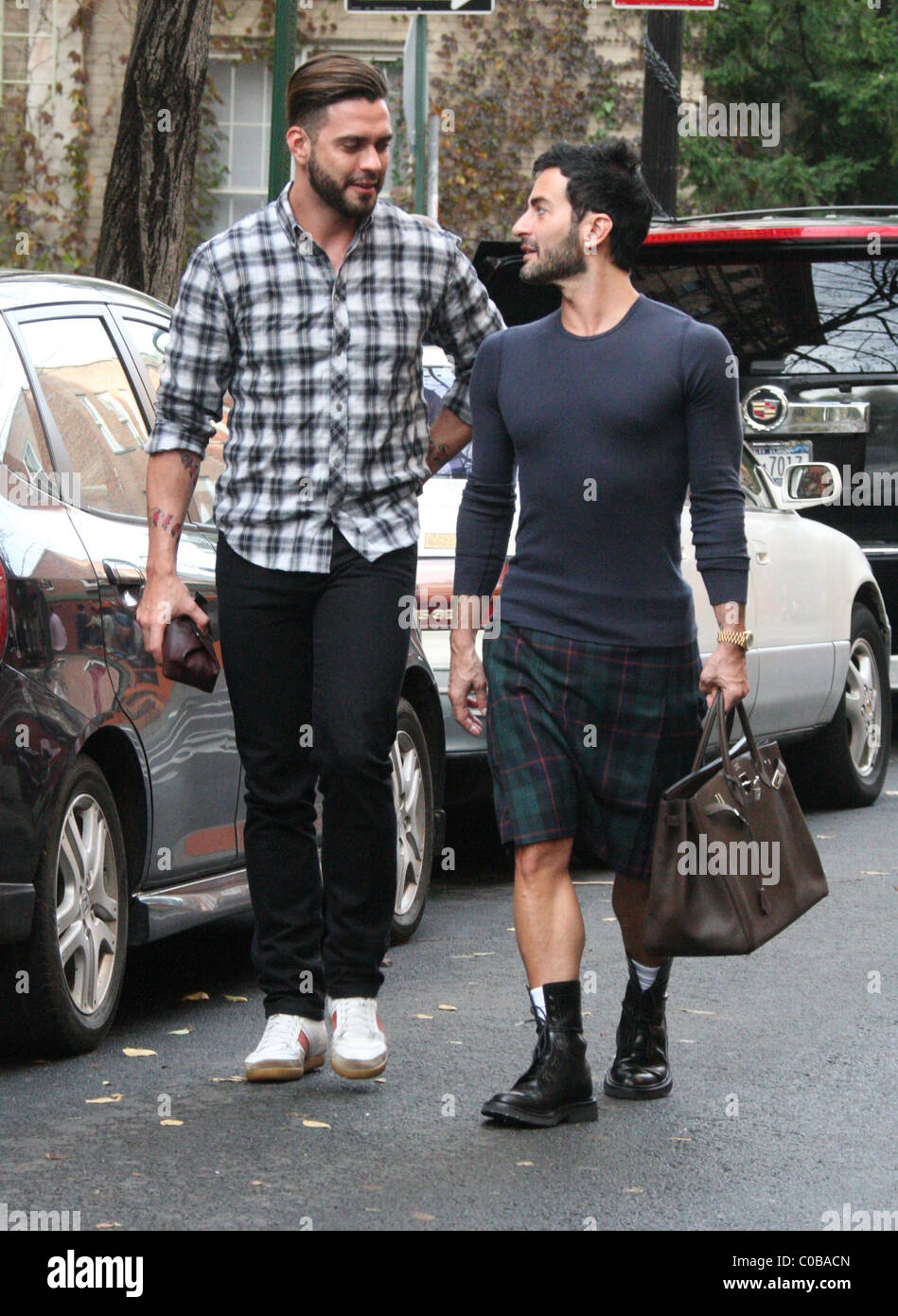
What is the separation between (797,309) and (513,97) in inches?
422

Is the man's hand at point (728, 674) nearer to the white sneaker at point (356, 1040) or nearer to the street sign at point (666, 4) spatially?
the white sneaker at point (356, 1040)

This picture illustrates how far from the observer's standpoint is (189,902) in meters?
5.43

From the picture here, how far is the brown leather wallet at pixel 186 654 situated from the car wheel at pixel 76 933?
1.28 ft

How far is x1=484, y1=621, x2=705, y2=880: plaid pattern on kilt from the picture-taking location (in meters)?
4.54

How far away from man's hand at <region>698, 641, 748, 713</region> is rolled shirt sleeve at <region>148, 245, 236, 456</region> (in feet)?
3.79

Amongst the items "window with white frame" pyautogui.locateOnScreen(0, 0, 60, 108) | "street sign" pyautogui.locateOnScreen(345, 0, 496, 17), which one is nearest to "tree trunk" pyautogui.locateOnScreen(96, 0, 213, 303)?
"street sign" pyautogui.locateOnScreen(345, 0, 496, 17)

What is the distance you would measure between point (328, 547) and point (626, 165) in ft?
3.20

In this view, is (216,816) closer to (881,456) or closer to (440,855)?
(440,855)

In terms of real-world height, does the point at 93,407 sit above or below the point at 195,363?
below

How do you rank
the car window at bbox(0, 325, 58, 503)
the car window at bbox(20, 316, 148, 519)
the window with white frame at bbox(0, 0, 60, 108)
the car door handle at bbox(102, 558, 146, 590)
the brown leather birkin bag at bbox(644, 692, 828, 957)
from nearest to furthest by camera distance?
the brown leather birkin bag at bbox(644, 692, 828, 957), the car window at bbox(0, 325, 58, 503), the car door handle at bbox(102, 558, 146, 590), the car window at bbox(20, 316, 148, 519), the window with white frame at bbox(0, 0, 60, 108)

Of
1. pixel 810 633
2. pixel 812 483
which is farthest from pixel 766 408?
pixel 810 633

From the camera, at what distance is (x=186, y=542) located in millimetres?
5684

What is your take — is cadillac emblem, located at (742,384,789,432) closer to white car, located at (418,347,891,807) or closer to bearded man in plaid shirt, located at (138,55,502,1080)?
white car, located at (418,347,891,807)

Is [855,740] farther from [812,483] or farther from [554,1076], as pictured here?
[554,1076]
